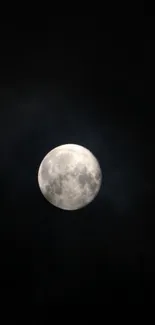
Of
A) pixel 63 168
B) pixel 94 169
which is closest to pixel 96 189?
pixel 94 169

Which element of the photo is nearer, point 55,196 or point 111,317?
point 55,196

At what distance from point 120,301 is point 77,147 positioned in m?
2.10

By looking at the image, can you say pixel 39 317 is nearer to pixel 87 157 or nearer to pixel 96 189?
pixel 96 189

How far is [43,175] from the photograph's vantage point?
3441mm

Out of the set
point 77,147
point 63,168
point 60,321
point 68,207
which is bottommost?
point 60,321

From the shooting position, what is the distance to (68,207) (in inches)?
134

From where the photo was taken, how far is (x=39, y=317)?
3.75 meters

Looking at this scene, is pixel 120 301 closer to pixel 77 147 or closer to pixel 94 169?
pixel 94 169

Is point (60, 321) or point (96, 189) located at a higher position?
point (96, 189)

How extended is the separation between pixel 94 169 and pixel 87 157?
16 cm

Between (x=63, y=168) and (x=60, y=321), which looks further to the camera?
(x=60, y=321)

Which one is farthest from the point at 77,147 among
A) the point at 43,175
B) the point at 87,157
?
the point at 43,175

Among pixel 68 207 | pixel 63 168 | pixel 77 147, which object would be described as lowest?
pixel 68 207

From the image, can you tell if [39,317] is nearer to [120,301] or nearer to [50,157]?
[120,301]
